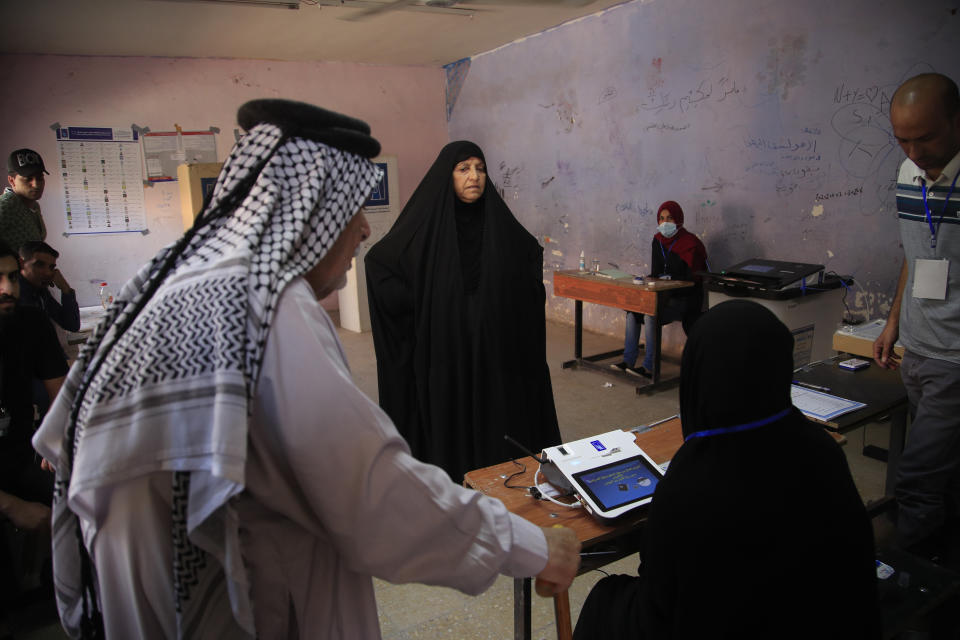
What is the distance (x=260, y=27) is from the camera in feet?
18.4

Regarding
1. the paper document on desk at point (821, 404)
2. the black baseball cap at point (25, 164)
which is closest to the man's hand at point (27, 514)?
the paper document on desk at point (821, 404)

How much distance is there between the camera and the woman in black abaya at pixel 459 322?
2695 mm

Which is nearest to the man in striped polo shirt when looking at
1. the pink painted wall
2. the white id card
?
the white id card

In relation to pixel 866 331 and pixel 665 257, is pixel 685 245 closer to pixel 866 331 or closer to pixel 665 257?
pixel 665 257

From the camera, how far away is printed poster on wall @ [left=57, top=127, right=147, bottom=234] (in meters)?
6.34

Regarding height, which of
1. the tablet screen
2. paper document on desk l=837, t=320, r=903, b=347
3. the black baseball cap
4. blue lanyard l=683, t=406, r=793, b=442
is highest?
the black baseball cap

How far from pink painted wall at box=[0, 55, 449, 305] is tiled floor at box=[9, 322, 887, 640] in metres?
2.89

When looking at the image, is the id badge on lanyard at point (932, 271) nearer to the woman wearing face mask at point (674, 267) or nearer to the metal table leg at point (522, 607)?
the metal table leg at point (522, 607)

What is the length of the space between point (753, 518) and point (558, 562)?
35 centimetres

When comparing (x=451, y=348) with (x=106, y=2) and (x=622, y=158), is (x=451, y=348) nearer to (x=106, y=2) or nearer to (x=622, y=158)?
(x=622, y=158)

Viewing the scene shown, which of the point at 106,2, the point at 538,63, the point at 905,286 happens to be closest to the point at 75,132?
the point at 106,2

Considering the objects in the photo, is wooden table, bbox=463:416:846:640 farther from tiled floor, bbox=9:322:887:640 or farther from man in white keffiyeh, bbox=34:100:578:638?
man in white keffiyeh, bbox=34:100:578:638

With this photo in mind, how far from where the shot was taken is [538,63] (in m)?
6.52

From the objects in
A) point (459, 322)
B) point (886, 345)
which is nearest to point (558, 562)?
point (459, 322)
